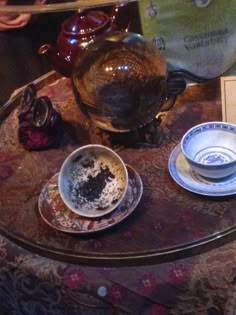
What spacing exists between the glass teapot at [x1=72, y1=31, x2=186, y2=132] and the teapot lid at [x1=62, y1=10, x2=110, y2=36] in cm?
11

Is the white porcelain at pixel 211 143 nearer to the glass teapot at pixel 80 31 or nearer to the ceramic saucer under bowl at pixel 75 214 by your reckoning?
the ceramic saucer under bowl at pixel 75 214

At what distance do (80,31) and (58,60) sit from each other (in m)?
0.08

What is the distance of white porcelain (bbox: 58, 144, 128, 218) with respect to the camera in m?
0.86

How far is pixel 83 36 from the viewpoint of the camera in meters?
1.08

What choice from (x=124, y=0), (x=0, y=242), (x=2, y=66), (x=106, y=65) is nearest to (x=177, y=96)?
(x=106, y=65)

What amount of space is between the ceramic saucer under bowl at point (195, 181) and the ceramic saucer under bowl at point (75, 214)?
0.07 m

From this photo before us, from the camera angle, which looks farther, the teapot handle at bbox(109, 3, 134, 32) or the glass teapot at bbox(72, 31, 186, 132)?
the teapot handle at bbox(109, 3, 134, 32)

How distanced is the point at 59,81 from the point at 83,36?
0.54 ft

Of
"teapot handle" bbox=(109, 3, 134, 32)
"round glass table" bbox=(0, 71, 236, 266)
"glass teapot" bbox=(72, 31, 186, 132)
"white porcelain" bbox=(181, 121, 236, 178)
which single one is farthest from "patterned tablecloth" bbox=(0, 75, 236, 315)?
"teapot handle" bbox=(109, 3, 134, 32)

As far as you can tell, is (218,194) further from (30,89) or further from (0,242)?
(30,89)

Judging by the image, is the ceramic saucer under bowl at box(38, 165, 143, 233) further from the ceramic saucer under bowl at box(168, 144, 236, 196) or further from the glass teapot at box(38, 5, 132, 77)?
the glass teapot at box(38, 5, 132, 77)

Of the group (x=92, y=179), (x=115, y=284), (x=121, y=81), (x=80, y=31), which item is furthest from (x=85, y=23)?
(x=115, y=284)

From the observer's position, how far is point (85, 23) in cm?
109

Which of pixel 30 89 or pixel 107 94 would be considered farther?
pixel 30 89
